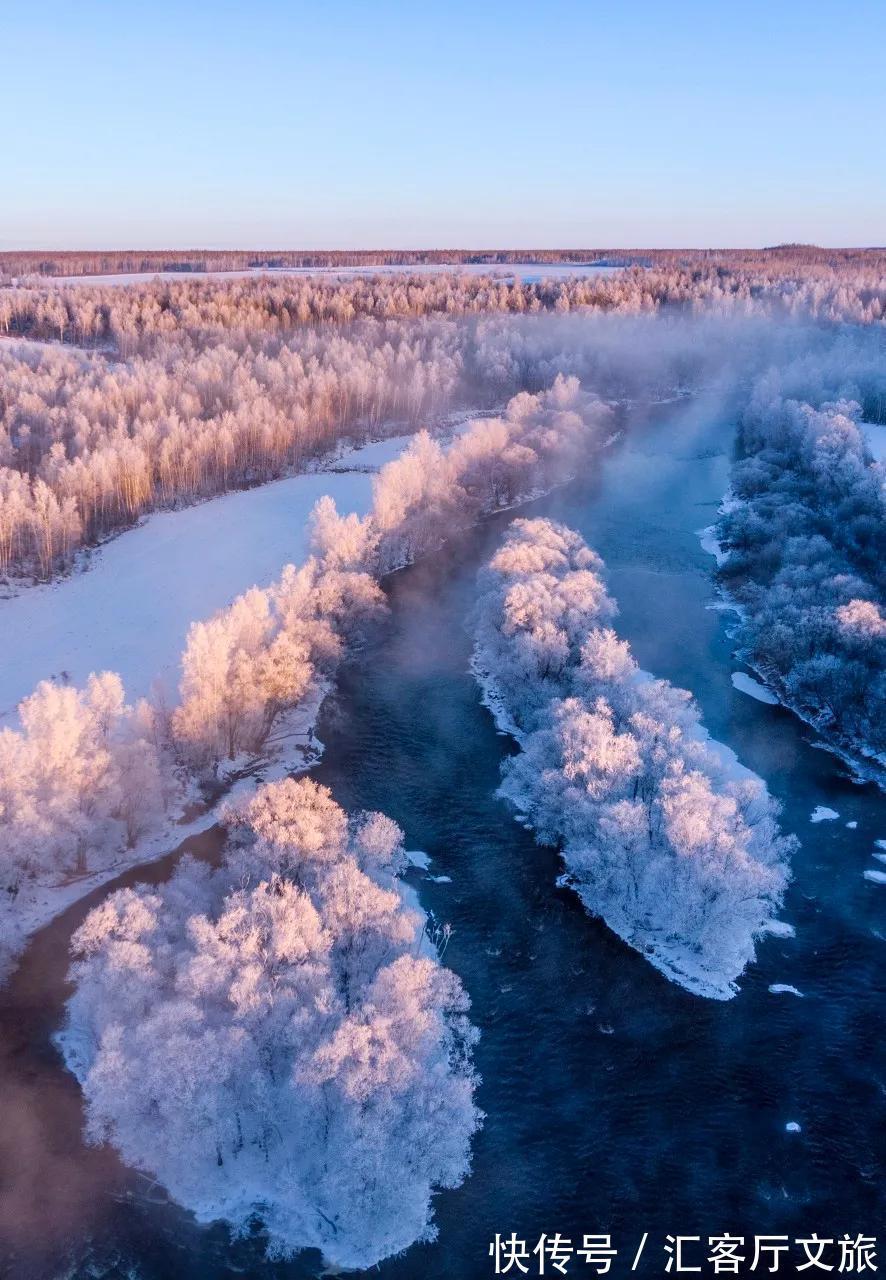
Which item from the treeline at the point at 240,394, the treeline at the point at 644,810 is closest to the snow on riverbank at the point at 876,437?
the treeline at the point at 240,394

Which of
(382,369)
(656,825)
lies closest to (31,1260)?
(656,825)

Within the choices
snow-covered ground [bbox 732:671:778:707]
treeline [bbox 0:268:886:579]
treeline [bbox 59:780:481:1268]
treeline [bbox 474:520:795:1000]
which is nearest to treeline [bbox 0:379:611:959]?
treeline [bbox 59:780:481:1268]

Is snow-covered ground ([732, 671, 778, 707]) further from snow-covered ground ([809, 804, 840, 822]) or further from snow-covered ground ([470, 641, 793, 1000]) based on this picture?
snow-covered ground ([470, 641, 793, 1000])

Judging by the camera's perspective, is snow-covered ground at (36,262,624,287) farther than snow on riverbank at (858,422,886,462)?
Yes

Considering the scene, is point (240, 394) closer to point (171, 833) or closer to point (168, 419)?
point (168, 419)

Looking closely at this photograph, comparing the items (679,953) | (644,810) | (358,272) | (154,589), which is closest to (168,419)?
(154,589)

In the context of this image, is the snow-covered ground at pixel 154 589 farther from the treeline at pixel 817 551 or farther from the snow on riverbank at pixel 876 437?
the snow on riverbank at pixel 876 437
